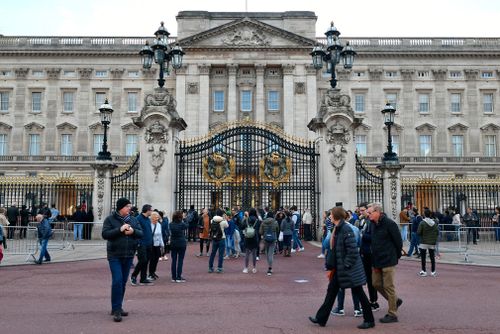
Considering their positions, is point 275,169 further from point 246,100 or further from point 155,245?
point 246,100

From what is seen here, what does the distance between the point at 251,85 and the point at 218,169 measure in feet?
118

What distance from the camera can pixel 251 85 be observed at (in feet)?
185

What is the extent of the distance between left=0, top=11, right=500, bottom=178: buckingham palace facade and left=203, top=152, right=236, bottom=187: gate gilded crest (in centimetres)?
3319

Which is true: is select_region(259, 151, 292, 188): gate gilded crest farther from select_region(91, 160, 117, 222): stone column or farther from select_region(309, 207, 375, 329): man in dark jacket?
select_region(309, 207, 375, 329): man in dark jacket

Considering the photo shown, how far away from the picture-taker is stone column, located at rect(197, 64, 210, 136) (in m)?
54.2

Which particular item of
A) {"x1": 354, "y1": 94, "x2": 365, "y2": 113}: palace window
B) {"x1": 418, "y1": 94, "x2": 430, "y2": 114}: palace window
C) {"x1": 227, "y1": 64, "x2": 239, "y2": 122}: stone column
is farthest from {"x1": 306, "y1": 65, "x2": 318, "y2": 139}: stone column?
{"x1": 418, "y1": 94, "x2": 430, "y2": 114}: palace window

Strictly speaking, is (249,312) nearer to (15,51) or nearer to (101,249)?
(101,249)

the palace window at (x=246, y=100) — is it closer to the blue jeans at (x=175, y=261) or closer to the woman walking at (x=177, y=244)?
the woman walking at (x=177, y=244)

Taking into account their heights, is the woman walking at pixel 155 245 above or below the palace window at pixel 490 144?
below

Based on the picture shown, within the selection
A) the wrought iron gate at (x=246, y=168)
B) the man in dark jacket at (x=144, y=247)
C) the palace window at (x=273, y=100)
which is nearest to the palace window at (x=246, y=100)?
the palace window at (x=273, y=100)

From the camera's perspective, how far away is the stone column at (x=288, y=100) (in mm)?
54438

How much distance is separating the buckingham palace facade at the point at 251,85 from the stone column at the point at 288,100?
0.12m

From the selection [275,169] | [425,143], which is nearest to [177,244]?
[275,169]

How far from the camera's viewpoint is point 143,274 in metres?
11.4
